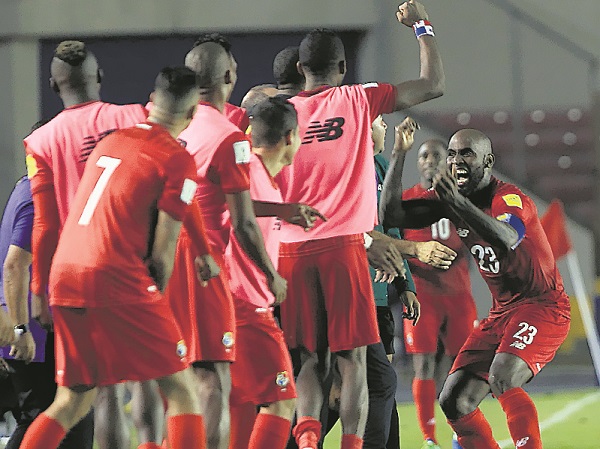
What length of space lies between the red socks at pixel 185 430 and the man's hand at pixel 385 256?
198 cm

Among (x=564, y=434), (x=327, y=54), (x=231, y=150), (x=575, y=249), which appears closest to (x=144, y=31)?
(x=575, y=249)

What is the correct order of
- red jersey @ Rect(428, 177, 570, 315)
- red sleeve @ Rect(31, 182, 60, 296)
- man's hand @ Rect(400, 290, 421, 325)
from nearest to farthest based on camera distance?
red sleeve @ Rect(31, 182, 60, 296)
red jersey @ Rect(428, 177, 570, 315)
man's hand @ Rect(400, 290, 421, 325)

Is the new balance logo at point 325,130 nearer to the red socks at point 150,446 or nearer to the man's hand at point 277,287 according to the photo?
the man's hand at point 277,287

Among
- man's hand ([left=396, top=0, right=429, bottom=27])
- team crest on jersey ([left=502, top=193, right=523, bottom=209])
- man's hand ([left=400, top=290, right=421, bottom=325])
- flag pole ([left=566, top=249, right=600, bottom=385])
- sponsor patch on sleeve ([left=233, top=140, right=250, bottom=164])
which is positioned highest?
man's hand ([left=396, top=0, right=429, bottom=27])

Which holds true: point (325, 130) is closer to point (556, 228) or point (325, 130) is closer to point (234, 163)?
point (234, 163)

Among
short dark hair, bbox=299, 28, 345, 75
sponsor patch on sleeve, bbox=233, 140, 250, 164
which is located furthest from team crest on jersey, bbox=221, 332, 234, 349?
short dark hair, bbox=299, 28, 345, 75

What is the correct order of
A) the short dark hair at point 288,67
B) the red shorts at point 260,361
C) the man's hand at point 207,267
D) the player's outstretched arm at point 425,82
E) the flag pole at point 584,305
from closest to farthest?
1. the man's hand at point 207,267
2. the red shorts at point 260,361
3. the player's outstretched arm at point 425,82
4. the short dark hair at point 288,67
5. the flag pole at point 584,305

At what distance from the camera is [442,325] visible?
900 cm

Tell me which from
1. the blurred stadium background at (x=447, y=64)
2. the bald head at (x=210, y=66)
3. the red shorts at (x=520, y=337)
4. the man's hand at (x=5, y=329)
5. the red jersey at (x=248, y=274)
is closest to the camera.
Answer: the man's hand at (x=5, y=329)

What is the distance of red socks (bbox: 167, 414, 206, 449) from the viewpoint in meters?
4.99

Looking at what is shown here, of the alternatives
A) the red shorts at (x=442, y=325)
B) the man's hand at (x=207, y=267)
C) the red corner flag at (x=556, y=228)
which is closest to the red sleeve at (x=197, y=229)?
the man's hand at (x=207, y=267)

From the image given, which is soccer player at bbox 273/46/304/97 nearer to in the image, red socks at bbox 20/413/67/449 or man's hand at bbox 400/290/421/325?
man's hand at bbox 400/290/421/325

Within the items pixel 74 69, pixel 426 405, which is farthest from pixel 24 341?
pixel 426 405

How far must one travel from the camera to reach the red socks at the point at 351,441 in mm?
6070
